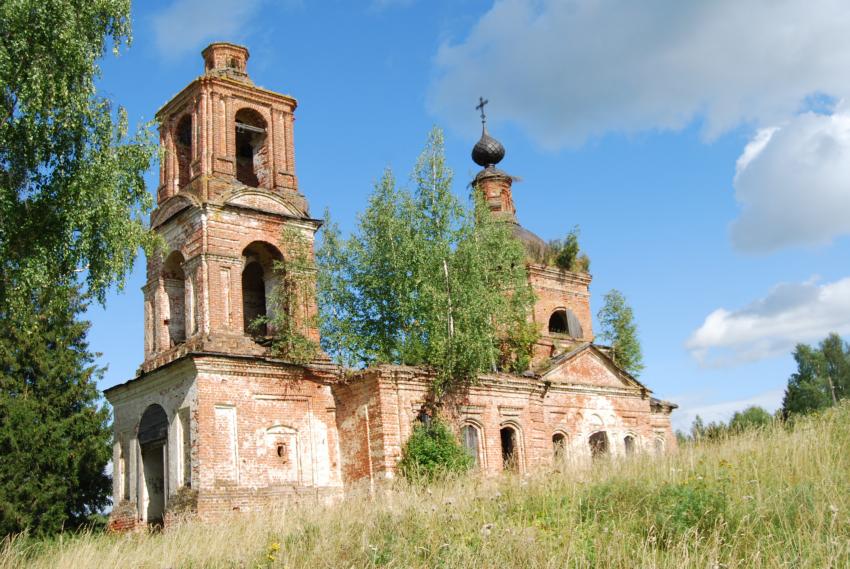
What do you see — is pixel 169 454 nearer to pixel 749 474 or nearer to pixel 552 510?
pixel 552 510

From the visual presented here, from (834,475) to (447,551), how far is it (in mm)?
3835

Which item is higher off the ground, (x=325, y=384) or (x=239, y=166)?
(x=239, y=166)

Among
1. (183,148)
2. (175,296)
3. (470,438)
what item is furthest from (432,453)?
(183,148)

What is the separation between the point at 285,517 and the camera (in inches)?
372

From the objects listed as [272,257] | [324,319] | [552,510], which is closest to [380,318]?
[324,319]

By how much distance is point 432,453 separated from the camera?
1616 centimetres

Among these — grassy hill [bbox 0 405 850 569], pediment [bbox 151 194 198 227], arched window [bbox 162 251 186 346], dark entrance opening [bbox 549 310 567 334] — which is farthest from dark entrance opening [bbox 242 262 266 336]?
dark entrance opening [bbox 549 310 567 334]

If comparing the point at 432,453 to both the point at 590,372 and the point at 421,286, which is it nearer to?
the point at 421,286

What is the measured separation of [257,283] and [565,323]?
10.6 metres

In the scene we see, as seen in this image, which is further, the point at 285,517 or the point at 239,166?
the point at 239,166

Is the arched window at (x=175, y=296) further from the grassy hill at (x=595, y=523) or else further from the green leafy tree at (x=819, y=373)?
the green leafy tree at (x=819, y=373)

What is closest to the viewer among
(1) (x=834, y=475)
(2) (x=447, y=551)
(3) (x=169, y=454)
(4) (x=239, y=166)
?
(2) (x=447, y=551)

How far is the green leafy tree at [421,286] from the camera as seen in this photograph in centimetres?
1791

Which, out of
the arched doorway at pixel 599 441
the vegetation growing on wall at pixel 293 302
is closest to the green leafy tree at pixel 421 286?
the vegetation growing on wall at pixel 293 302
